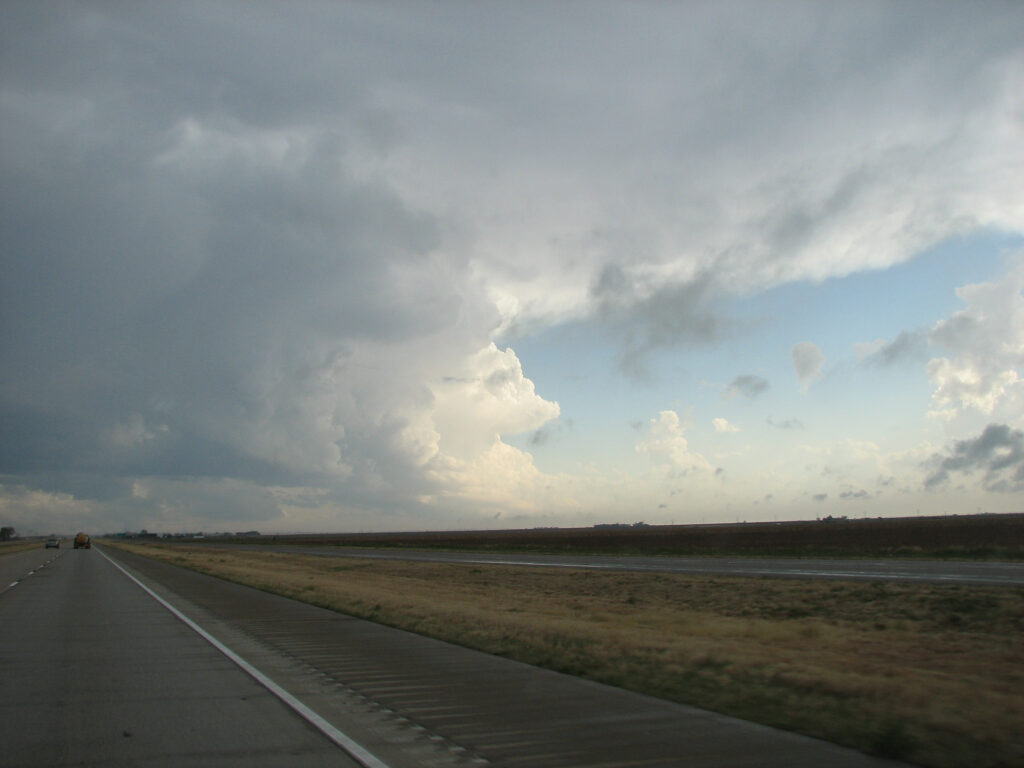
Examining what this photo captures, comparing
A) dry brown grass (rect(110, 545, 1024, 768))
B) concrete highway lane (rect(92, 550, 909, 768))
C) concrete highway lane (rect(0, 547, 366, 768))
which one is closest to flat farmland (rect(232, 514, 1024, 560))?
dry brown grass (rect(110, 545, 1024, 768))

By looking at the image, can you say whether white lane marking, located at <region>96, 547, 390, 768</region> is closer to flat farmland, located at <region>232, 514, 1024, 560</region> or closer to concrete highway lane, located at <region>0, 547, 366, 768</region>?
concrete highway lane, located at <region>0, 547, 366, 768</region>

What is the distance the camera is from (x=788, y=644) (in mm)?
15414

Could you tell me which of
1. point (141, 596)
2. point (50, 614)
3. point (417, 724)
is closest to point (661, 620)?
point (417, 724)

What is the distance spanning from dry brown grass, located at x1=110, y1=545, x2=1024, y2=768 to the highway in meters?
0.83

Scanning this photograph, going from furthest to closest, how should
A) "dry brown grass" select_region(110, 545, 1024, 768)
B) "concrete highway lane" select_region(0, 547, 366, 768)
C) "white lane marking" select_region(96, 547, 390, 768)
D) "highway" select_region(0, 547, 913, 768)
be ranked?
"dry brown grass" select_region(110, 545, 1024, 768) → "concrete highway lane" select_region(0, 547, 366, 768) → "highway" select_region(0, 547, 913, 768) → "white lane marking" select_region(96, 547, 390, 768)

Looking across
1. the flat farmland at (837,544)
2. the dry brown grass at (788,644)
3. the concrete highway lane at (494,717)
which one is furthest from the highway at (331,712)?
the flat farmland at (837,544)

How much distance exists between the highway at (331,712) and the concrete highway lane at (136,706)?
0.10 feet

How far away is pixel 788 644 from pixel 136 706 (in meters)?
11.3

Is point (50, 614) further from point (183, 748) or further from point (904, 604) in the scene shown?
point (904, 604)

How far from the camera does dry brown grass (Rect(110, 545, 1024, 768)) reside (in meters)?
8.66

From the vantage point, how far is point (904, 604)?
2103 centimetres

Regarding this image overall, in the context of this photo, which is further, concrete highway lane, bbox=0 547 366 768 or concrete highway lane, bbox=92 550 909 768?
concrete highway lane, bbox=0 547 366 768

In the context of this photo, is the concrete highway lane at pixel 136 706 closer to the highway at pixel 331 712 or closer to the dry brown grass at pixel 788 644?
the highway at pixel 331 712

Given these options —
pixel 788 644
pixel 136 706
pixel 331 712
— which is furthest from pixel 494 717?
pixel 788 644
